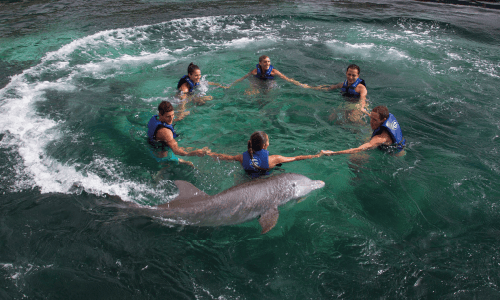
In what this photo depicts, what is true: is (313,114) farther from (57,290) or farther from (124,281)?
(57,290)

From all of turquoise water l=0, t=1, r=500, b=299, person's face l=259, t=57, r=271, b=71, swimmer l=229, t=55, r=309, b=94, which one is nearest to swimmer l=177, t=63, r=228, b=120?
turquoise water l=0, t=1, r=500, b=299

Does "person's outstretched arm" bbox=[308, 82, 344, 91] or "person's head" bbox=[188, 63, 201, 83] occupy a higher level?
"person's head" bbox=[188, 63, 201, 83]

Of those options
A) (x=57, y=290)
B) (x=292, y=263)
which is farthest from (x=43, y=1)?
(x=292, y=263)

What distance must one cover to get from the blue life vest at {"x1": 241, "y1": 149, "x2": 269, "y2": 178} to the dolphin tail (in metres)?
0.97

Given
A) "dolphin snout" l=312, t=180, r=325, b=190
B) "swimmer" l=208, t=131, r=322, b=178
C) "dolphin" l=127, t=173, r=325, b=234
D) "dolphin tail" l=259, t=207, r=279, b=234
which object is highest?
"swimmer" l=208, t=131, r=322, b=178

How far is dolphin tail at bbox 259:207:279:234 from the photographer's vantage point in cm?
535

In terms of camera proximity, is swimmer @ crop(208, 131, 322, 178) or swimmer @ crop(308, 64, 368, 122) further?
swimmer @ crop(308, 64, 368, 122)

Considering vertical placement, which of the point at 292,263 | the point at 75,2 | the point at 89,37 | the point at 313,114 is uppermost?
the point at 75,2

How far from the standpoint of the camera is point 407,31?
57.1 feet

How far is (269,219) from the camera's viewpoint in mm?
5469

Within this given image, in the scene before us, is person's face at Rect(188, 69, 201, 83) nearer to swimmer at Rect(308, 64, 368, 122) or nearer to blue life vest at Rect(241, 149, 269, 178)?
swimmer at Rect(308, 64, 368, 122)

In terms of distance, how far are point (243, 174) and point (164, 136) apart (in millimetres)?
2015

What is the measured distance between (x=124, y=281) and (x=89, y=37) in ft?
51.1

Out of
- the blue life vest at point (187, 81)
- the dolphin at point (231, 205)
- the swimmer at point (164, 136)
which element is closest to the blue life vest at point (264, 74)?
the blue life vest at point (187, 81)
